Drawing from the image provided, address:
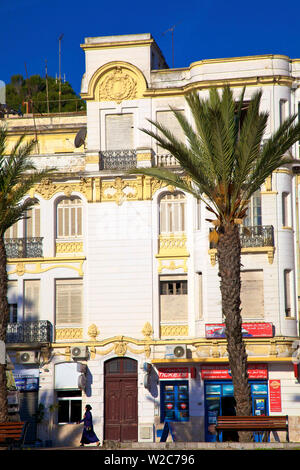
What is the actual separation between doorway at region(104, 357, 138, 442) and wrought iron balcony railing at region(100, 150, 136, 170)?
8.33 metres

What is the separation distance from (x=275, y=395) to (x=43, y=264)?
11439mm

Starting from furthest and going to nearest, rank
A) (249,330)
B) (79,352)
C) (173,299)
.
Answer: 1. (173,299)
2. (79,352)
3. (249,330)

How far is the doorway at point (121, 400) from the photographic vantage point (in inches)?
1480

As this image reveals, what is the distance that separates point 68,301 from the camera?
39.2m

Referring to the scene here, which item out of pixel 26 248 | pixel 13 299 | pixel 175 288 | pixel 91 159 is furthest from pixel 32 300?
pixel 91 159

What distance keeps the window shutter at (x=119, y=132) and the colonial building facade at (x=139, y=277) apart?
4 centimetres

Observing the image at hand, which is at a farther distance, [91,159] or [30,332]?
[91,159]

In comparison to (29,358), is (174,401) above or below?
below

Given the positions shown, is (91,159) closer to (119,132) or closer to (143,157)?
(119,132)

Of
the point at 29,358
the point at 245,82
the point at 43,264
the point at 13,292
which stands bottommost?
the point at 29,358

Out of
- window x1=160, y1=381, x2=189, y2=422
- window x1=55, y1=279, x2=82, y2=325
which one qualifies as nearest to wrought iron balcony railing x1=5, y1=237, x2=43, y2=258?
window x1=55, y1=279, x2=82, y2=325

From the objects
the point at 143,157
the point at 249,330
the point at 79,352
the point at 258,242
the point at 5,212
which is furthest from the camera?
the point at 143,157

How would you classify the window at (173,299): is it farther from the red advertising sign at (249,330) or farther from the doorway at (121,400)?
the doorway at (121,400)
